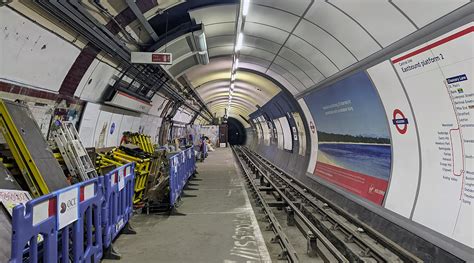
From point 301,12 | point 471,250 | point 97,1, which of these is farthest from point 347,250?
point 97,1

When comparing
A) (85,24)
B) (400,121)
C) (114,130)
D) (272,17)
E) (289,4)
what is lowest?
(114,130)

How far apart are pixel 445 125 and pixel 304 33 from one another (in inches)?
146

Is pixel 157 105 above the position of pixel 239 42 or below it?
below

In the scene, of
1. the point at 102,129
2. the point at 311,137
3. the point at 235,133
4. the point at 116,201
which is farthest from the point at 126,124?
the point at 235,133

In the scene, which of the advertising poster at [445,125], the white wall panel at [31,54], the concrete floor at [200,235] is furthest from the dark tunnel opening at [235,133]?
the advertising poster at [445,125]

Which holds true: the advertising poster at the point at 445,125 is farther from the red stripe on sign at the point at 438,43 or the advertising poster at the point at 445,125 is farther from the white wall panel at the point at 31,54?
the white wall panel at the point at 31,54

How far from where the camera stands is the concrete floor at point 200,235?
4594 mm

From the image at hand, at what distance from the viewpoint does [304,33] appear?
7.27 m

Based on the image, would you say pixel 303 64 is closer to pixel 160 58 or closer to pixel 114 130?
pixel 160 58

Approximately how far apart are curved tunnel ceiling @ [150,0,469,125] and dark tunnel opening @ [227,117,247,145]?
33833mm

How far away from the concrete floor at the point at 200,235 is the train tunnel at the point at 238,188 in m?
0.04

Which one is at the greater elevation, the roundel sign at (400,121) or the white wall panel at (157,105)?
the white wall panel at (157,105)

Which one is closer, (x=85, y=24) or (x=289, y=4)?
(x=85, y=24)

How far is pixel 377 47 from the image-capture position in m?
5.52
